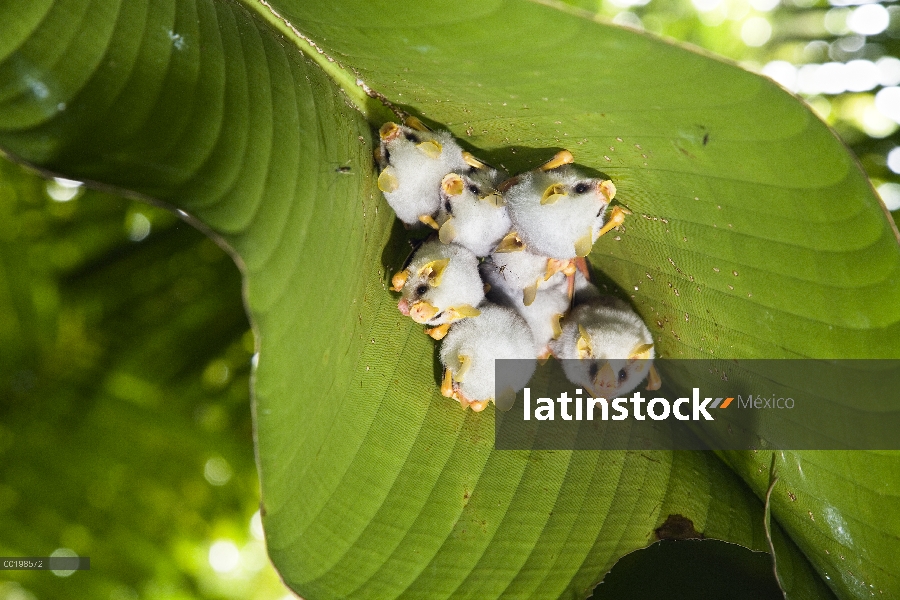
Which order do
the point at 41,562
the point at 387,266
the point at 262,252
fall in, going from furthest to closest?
1. the point at 41,562
2. the point at 387,266
3. the point at 262,252

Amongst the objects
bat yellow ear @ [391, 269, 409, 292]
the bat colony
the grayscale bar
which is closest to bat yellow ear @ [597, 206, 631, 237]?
the bat colony

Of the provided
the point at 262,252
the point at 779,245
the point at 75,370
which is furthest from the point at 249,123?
the point at 75,370

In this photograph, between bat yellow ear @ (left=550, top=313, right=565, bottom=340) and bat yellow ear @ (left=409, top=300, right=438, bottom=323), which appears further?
bat yellow ear @ (left=550, top=313, right=565, bottom=340)

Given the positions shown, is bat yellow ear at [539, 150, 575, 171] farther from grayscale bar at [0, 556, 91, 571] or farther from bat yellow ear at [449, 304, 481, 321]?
grayscale bar at [0, 556, 91, 571]

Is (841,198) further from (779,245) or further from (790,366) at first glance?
(790,366)

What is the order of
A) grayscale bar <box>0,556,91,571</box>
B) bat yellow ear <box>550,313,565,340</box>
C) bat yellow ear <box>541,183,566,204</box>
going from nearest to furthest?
bat yellow ear <box>541,183,566,204</box>
bat yellow ear <box>550,313,565,340</box>
grayscale bar <box>0,556,91,571</box>

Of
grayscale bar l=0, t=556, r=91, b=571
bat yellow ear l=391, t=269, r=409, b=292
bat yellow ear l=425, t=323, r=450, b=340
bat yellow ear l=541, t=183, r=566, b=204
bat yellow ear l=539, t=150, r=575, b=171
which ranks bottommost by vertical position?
grayscale bar l=0, t=556, r=91, b=571

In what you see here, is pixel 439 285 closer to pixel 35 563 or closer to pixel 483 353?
pixel 483 353
